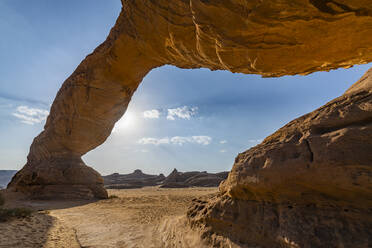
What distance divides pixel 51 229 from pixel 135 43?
7738 mm

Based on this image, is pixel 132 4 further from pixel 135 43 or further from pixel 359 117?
pixel 359 117

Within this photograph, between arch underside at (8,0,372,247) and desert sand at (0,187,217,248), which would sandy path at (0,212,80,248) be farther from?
arch underside at (8,0,372,247)

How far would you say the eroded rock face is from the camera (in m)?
2.21

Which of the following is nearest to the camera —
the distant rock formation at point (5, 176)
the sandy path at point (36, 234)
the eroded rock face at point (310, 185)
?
the eroded rock face at point (310, 185)

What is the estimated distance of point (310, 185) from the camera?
252 cm

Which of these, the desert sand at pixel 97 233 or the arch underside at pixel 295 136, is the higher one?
the arch underside at pixel 295 136

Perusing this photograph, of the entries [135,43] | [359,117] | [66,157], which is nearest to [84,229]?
[359,117]

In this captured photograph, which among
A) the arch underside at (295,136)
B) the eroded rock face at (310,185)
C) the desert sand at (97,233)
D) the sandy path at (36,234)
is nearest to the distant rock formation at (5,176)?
the sandy path at (36,234)

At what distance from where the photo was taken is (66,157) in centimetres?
1273

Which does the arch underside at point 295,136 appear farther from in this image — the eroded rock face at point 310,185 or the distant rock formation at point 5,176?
the distant rock formation at point 5,176

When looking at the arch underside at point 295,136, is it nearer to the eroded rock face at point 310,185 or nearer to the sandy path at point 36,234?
the eroded rock face at point 310,185

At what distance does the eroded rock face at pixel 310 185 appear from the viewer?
7.25 feet

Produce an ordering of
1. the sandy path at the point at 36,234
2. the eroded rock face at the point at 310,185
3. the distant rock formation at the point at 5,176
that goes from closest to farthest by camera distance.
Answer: the eroded rock face at the point at 310,185 → the sandy path at the point at 36,234 → the distant rock formation at the point at 5,176

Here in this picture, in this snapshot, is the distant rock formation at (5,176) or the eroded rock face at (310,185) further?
the distant rock formation at (5,176)
